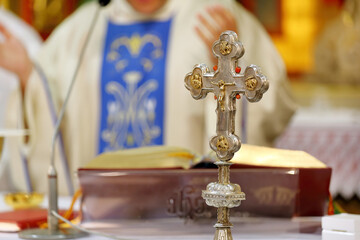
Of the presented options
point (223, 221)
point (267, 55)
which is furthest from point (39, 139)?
point (223, 221)

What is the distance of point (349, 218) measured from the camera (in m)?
1.18

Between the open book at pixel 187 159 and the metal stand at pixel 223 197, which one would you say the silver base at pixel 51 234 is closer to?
the open book at pixel 187 159

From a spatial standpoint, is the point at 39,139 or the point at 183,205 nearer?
the point at 183,205

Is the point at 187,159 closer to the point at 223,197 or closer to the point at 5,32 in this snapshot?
the point at 223,197

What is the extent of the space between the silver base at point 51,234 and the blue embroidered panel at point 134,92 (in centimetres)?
137

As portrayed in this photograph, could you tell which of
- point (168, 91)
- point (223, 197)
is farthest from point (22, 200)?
point (168, 91)

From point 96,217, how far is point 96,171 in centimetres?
9

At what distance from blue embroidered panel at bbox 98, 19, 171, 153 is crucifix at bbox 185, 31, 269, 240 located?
5.38ft

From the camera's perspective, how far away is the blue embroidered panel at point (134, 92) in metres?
2.79

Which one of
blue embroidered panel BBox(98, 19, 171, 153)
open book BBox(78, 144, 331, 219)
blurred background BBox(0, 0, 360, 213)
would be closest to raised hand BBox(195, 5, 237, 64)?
blue embroidered panel BBox(98, 19, 171, 153)

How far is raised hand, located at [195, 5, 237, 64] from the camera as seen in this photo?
2.81m

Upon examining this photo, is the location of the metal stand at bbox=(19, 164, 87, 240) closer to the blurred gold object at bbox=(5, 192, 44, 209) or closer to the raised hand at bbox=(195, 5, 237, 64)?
the blurred gold object at bbox=(5, 192, 44, 209)

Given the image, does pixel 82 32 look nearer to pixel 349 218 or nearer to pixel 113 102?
pixel 113 102

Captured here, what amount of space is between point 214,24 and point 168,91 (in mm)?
316
